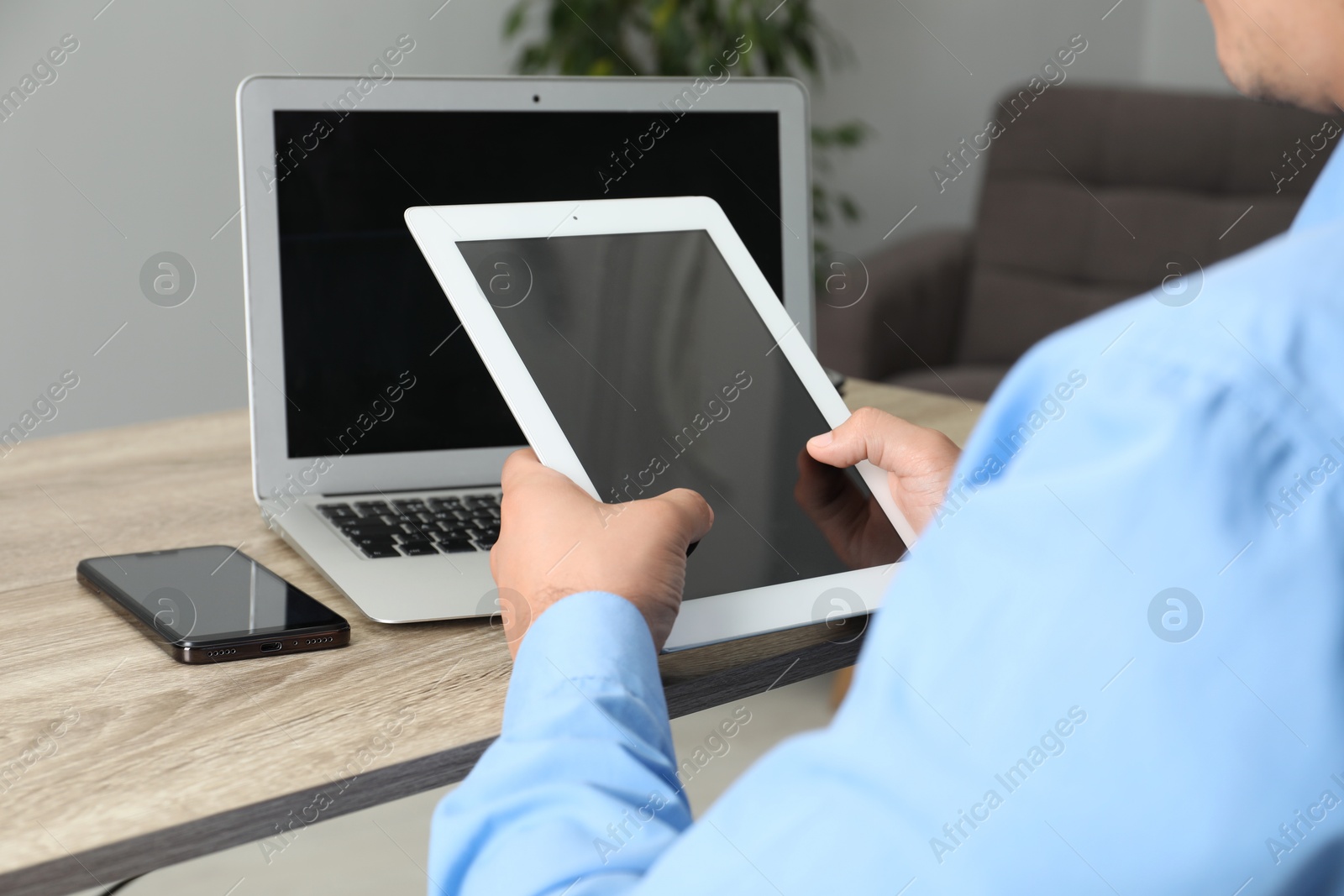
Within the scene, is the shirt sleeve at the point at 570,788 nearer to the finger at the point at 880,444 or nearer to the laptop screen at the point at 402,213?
the finger at the point at 880,444

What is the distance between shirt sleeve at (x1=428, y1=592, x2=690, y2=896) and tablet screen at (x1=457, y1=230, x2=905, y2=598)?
0.17 meters

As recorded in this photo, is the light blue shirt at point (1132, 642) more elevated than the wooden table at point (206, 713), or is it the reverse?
the light blue shirt at point (1132, 642)

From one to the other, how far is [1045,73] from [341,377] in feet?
9.72

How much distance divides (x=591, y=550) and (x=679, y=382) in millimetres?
204

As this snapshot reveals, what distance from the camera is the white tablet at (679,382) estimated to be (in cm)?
66

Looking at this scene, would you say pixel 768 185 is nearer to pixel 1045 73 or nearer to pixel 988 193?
pixel 988 193

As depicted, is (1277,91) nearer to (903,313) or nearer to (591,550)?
(591,550)

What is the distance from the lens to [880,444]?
714 mm

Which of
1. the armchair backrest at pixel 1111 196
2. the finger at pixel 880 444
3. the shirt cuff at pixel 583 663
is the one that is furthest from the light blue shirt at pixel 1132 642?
the armchair backrest at pixel 1111 196

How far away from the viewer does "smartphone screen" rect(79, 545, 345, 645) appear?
0.64 meters

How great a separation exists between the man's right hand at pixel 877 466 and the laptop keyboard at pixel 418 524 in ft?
0.77

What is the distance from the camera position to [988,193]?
8.84 feet

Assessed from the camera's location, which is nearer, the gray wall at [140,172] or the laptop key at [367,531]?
the laptop key at [367,531]

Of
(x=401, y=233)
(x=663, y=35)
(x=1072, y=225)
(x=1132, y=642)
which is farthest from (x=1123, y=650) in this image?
(x=1072, y=225)
